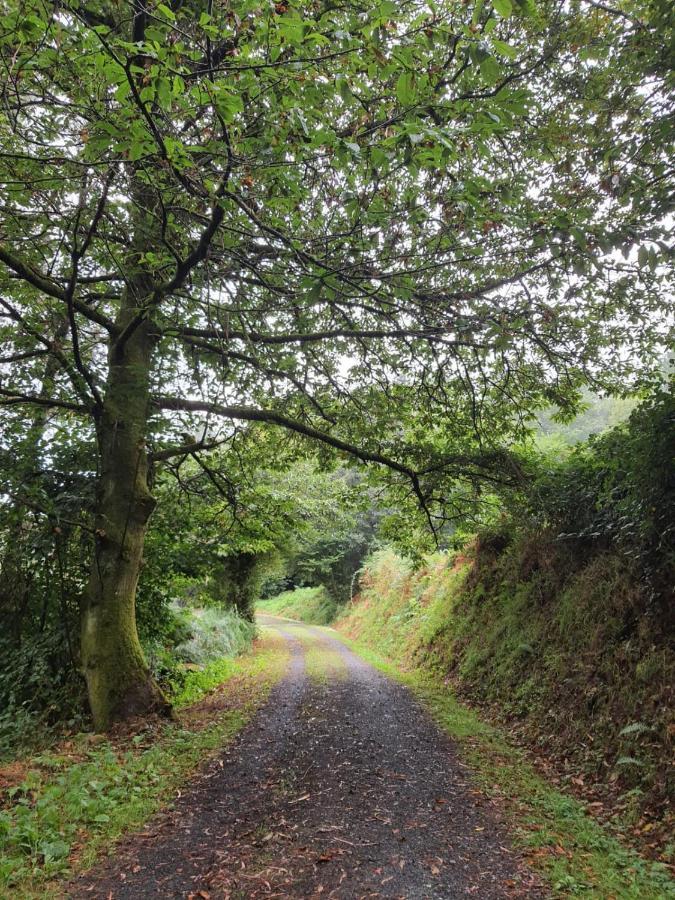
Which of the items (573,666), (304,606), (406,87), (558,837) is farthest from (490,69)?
(304,606)

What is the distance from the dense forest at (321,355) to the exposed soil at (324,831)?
13 centimetres

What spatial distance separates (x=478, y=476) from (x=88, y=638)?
6555mm

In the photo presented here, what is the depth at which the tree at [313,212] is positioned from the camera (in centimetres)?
354

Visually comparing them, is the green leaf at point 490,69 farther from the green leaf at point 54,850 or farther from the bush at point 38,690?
the bush at point 38,690

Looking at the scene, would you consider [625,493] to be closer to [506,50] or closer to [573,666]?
[573,666]

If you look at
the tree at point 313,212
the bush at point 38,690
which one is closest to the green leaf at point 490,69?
the tree at point 313,212

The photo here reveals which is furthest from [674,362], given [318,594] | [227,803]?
[318,594]

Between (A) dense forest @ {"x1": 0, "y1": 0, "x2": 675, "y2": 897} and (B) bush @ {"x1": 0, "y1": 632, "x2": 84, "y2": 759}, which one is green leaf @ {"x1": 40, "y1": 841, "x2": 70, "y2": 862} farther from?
(B) bush @ {"x1": 0, "y1": 632, "x2": 84, "y2": 759}

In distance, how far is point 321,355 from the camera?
29.8 feet

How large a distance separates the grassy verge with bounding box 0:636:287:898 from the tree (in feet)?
3.02

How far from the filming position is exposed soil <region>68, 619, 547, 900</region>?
12.1 ft

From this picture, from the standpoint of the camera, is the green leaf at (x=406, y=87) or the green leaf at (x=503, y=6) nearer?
the green leaf at (x=503, y=6)

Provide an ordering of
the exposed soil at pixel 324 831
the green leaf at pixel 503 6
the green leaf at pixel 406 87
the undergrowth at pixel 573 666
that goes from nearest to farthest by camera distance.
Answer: the green leaf at pixel 503 6 < the green leaf at pixel 406 87 < the exposed soil at pixel 324 831 < the undergrowth at pixel 573 666

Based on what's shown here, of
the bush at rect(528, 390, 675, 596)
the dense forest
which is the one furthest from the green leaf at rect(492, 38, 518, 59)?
the bush at rect(528, 390, 675, 596)
